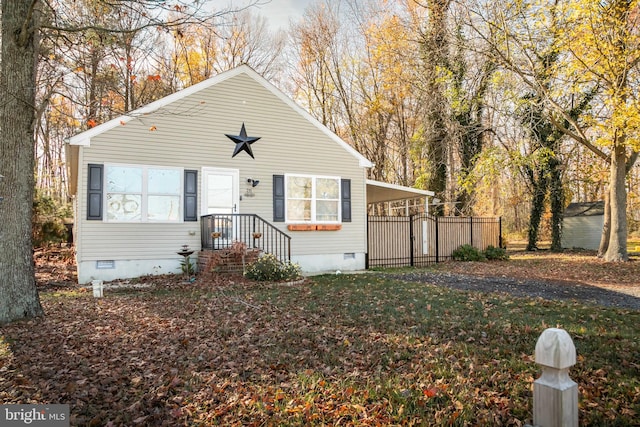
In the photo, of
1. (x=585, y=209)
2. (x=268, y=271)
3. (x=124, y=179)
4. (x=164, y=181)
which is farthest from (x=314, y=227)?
(x=585, y=209)

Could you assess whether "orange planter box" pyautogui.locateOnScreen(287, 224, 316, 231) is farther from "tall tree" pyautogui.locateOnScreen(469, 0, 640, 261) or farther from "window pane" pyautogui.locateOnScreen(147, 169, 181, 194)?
"tall tree" pyautogui.locateOnScreen(469, 0, 640, 261)

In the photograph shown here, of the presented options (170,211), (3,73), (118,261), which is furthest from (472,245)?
(3,73)

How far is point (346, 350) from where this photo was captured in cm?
443

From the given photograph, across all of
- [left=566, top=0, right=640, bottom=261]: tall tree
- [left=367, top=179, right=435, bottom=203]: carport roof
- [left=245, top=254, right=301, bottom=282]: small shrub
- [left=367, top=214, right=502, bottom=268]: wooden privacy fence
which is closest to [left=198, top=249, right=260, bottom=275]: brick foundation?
[left=245, top=254, right=301, bottom=282]: small shrub

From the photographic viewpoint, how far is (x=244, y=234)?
1120 centimetres

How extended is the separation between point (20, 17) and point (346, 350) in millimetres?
6545

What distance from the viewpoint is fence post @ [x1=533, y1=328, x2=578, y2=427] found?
2.18 m

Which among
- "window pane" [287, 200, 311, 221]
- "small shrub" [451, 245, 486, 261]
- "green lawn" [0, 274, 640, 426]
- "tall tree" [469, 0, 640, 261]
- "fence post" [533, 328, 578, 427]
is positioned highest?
"tall tree" [469, 0, 640, 261]

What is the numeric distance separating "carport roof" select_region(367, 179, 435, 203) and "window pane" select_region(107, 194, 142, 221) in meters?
7.21

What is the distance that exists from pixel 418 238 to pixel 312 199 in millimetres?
5181

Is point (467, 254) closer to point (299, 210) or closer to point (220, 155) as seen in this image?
point (299, 210)

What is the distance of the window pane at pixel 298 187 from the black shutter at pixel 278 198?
25 centimetres

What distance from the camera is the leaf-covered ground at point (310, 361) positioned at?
121 inches

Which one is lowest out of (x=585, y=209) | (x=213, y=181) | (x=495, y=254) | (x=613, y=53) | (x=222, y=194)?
(x=495, y=254)
